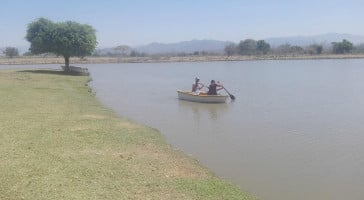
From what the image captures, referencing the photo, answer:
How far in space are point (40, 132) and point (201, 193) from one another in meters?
7.99

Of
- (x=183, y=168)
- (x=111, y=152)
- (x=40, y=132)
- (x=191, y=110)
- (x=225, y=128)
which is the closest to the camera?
(x=183, y=168)

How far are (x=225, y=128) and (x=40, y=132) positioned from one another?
8528mm

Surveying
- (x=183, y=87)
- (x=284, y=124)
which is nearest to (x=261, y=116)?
(x=284, y=124)

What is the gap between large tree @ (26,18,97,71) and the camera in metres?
57.2

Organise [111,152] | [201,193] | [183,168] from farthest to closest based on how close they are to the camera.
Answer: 1. [111,152]
2. [183,168]
3. [201,193]

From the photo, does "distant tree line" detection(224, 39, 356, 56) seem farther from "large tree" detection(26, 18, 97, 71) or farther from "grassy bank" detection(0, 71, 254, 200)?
"grassy bank" detection(0, 71, 254, 200)

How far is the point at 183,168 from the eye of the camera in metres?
13.1

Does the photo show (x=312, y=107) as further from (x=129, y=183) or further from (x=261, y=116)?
(x=129, y=183)

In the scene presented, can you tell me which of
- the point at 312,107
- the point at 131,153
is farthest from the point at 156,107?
the point at 131,153

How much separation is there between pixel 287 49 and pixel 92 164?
15825cm

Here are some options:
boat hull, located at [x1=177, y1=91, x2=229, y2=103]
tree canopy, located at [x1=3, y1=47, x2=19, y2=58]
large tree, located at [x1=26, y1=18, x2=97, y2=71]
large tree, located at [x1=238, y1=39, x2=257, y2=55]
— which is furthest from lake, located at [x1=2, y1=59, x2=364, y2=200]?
tree canopy, located at [x1=3, y1=47, x2=19, y2=58]

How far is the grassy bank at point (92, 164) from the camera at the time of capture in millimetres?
10609

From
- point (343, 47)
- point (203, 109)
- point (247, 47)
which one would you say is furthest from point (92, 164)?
point (247, 47)

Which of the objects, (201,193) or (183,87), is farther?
(183,87)
